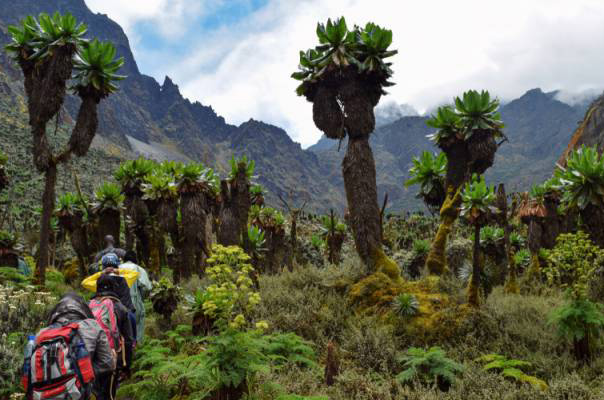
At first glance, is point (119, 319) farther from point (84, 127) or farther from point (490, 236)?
point (490, 236)

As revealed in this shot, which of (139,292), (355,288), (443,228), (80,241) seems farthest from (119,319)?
(80,241)

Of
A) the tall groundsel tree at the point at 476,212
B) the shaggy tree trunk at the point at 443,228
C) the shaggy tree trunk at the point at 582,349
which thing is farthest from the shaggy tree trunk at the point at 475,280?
the shaggy tree trunk at the point at 582,349

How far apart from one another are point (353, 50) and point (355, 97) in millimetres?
1362

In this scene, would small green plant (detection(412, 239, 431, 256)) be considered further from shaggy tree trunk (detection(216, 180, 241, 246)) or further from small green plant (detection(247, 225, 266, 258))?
shaggy tree trunk (detection(216, 180, 241, 246))

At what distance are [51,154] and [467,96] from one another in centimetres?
1302

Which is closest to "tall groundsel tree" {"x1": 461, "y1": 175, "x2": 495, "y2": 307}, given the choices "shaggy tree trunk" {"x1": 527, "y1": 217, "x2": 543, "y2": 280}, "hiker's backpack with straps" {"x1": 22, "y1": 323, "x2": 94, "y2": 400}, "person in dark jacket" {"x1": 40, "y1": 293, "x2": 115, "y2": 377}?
"shaggy tree trunk" {"x1": 527, "y1": 217, "x2": 543, "y2": 280}

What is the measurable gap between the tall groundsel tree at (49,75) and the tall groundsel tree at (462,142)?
34.7 ft

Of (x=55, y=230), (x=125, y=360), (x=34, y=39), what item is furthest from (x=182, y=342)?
(x=55, y=230)

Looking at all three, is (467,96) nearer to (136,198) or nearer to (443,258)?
(443,258)

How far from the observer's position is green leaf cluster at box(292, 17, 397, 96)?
1145 cm

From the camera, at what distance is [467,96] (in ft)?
37.6

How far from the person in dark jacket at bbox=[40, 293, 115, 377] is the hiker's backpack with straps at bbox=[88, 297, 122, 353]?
595mm

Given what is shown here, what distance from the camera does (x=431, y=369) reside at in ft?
23.9

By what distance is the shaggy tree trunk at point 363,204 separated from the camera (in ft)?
37.3
